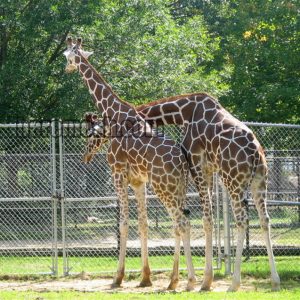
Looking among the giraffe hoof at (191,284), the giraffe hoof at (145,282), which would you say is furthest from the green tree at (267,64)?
the giraffe hoof at (191,284)

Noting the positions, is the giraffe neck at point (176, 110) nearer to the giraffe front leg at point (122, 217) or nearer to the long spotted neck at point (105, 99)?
the long spotted neck at point (105, 99)

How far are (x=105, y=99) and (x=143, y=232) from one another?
232 cm

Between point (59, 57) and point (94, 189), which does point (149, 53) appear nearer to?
point (59, 57)

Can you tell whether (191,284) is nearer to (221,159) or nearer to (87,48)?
(221,159)

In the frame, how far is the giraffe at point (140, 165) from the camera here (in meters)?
11.1

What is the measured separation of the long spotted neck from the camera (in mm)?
12109

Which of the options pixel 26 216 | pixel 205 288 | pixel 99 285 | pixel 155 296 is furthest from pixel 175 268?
pixel 26 216

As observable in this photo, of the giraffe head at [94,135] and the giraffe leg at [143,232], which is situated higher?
the giraffe head at [94,135]

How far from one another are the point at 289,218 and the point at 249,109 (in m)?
4.87

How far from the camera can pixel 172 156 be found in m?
11.2

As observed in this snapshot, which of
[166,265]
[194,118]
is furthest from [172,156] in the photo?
[166,265]

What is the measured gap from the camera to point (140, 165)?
37.9 feet

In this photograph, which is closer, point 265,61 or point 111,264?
point 111,264

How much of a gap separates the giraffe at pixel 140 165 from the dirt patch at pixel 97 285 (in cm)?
24
